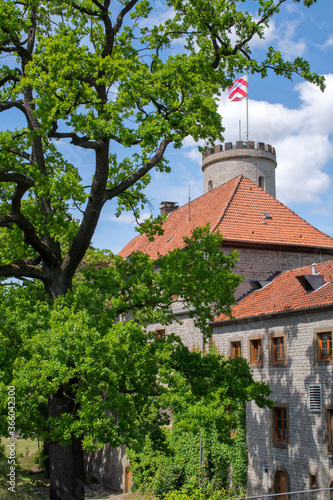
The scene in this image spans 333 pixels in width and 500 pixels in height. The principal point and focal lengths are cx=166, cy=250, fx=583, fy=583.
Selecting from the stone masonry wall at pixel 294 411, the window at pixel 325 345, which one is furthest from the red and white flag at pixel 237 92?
the window at pixel 325 345

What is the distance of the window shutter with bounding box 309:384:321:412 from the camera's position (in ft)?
58.1

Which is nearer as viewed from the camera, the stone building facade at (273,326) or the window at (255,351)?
the stone building facade at (273,326)

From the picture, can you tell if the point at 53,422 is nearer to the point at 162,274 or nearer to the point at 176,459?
the point at 162,274

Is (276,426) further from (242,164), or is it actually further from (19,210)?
(242,164)

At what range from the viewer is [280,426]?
19406 millimetres

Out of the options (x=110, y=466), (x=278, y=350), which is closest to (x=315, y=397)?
(x=278, y=350)

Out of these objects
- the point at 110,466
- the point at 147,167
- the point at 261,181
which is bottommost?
the point at 110,466

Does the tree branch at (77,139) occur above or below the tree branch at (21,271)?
above

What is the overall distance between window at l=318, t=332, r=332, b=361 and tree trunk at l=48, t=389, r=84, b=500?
840 cm

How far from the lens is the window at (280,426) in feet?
62.4

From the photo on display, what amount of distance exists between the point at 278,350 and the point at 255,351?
1.48m

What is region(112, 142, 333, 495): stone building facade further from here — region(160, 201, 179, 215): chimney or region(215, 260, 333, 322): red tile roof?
region(160, 201, 179, 215): chimney

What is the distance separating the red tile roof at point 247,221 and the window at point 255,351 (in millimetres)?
5314

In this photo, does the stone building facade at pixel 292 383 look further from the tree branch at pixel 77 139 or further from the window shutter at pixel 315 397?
the tree branch at pixel 77 139
